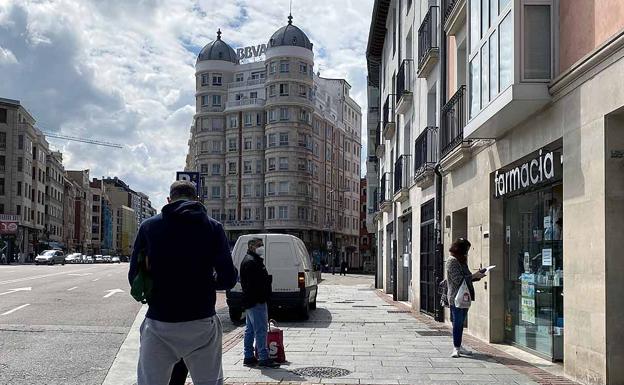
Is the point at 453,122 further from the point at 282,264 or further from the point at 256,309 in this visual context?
the point at 256,309

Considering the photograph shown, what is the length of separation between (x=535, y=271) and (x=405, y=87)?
12.5m

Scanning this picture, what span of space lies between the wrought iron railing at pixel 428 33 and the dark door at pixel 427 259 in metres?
3.69

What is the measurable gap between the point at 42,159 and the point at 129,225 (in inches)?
3982

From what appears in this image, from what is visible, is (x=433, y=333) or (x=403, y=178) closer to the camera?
(x=433, y=333)

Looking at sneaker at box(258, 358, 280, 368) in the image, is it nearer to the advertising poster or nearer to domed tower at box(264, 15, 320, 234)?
the advertising poster

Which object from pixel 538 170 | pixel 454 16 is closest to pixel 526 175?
pixel 538 170

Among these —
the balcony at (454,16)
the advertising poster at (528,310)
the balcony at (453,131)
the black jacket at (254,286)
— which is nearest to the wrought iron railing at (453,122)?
the balcony at (453,131)

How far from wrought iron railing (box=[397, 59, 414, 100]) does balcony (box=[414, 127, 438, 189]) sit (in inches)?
127

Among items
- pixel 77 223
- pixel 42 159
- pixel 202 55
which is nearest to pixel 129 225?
pixel 77 223

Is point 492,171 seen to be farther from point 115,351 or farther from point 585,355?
point 115,351

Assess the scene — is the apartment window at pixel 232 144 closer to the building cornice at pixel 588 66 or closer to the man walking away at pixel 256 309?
the man walking away at pixel 256 309

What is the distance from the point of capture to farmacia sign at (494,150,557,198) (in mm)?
8984

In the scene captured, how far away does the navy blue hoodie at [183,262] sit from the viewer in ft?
13.1

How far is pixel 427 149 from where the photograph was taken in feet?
56.5
